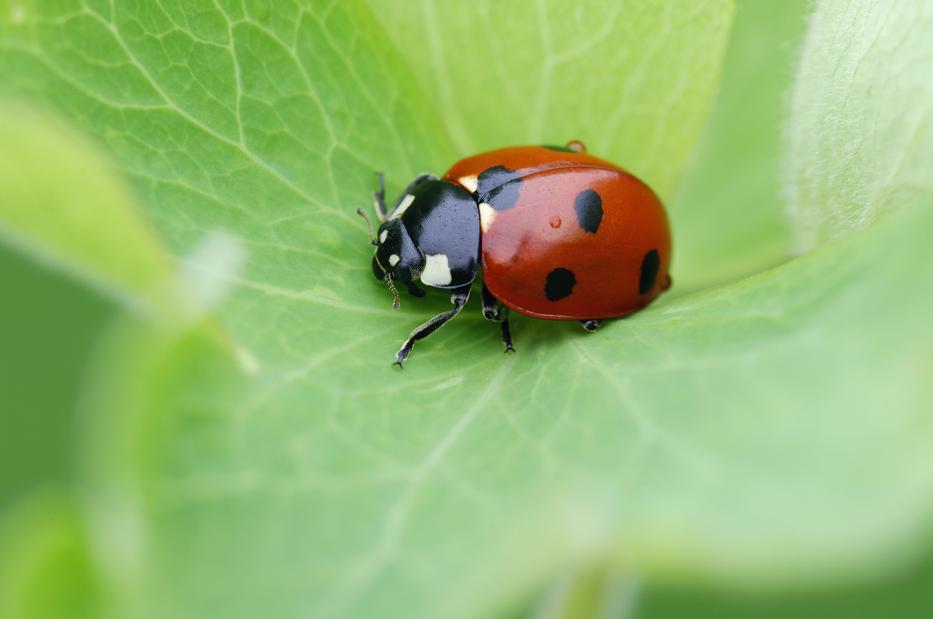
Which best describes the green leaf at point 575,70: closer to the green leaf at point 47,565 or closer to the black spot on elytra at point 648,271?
the black spot on elytra at point 648,271

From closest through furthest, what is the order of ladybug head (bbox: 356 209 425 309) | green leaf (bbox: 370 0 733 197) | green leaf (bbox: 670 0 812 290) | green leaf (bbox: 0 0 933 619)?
1. green leaf (bbox: 0 0 933 619)
2. green leaf (bbox: 370 0 733 197)
3. ladybug head (bbox: 356 209 425 309)
4. green leaf (bbox: 670 0 812 290)

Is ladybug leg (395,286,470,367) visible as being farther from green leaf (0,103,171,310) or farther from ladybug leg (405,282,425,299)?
green leaf (0,103,171,310)

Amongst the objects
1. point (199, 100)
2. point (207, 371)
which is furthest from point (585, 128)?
point (207, 371)

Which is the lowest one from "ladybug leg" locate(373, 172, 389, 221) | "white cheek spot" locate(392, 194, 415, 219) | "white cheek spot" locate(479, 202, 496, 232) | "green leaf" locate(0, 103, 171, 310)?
"white cheek spot" locate(479, 202, 496, 232)

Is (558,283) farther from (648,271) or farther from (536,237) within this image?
(648,271)

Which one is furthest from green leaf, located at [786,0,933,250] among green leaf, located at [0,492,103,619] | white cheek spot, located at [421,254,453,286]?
green leaf, located at [0,492,103,619]

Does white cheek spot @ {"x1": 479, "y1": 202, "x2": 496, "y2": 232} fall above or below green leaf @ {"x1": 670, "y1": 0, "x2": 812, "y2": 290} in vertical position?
above

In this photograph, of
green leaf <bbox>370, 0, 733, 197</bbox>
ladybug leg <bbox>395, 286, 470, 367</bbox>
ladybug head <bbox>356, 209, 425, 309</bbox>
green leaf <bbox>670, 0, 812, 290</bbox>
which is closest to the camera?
ladybug leg <bbox>395, 286, 470, 367</bbox>

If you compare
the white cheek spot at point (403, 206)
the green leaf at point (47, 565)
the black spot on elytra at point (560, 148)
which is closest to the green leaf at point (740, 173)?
the black spot on elytra at point (560, 148)
